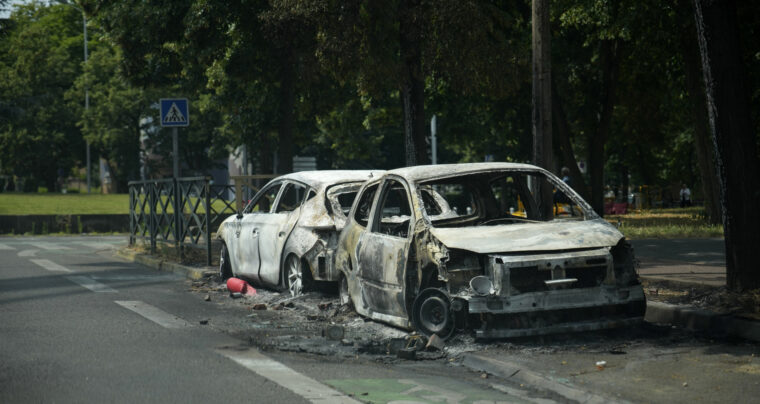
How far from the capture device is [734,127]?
30.7ft

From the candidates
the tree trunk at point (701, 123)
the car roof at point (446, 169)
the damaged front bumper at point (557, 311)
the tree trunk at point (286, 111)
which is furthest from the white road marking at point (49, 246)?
the damaged front bumper at point (557, 311)

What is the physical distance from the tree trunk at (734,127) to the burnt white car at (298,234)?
13.7ft

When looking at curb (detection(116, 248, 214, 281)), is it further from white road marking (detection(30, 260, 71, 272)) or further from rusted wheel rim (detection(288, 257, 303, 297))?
rusted wheel rim (detection(288, 257, 303, 297))

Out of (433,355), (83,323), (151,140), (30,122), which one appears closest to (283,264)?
(83,323)

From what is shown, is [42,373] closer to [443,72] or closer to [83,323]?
[83,323]

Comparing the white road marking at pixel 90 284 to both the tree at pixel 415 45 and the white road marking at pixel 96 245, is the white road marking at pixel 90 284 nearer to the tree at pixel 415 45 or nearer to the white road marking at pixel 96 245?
the tree at pixel 415 45

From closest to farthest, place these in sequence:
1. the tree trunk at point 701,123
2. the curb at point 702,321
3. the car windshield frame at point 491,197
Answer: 1. the curb at point 702,321
2. the car windshield frame at point 491,197
3. the tree trunk at point 701,123

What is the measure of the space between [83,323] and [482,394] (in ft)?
16.4

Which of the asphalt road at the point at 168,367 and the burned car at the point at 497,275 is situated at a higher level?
the burned car at the point at 497,275

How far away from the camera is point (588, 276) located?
804 cm

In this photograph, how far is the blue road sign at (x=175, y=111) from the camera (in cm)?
1752

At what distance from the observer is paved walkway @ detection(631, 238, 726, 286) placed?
11.6 metres

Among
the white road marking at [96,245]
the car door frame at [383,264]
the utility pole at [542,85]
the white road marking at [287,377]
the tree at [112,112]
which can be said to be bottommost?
the white road marking at [287,377]

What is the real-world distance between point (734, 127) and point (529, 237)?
2.82 m
